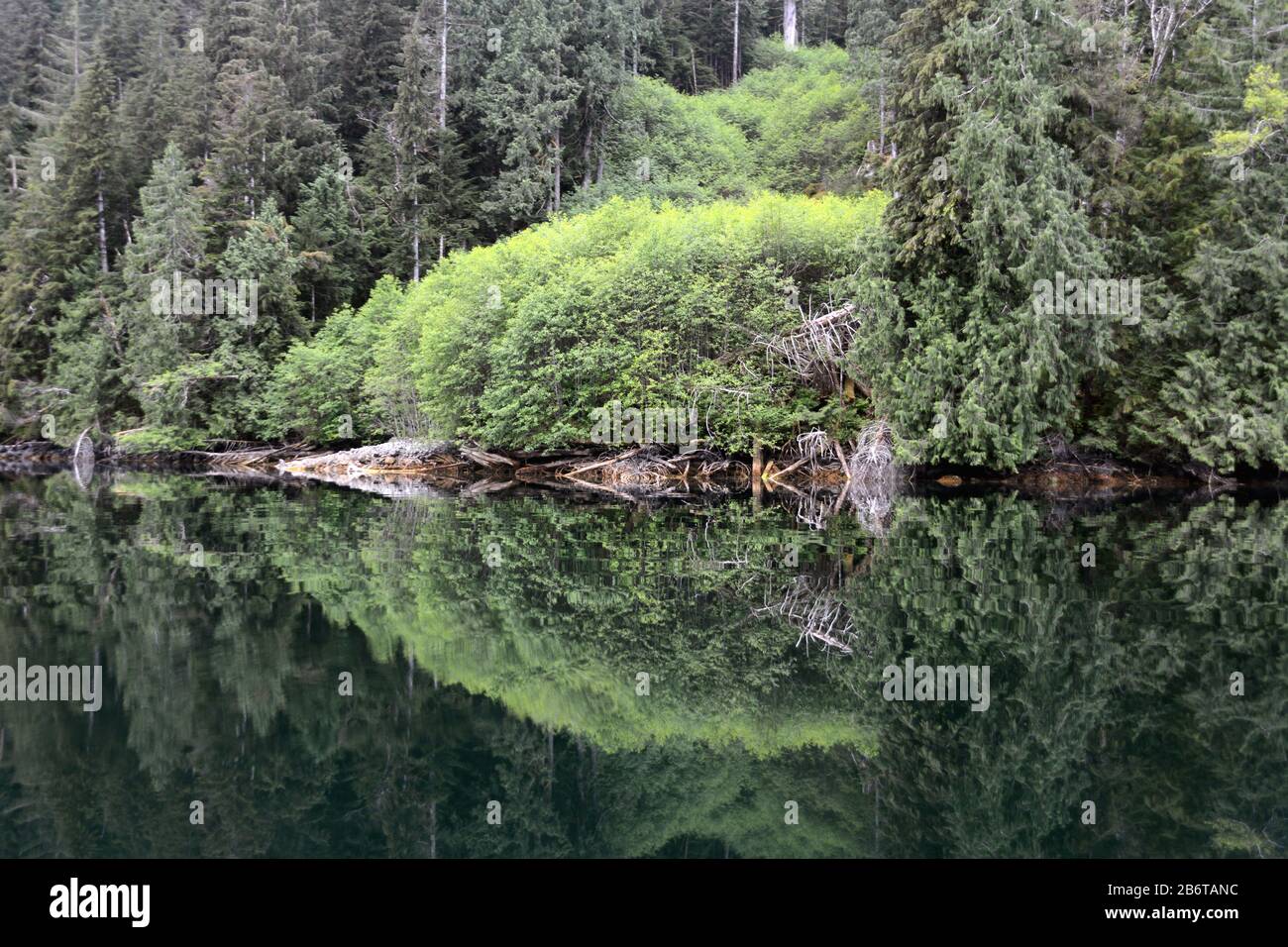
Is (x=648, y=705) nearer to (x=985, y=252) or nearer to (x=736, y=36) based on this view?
(x=985, y=252)

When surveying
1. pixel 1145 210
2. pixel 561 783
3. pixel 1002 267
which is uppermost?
pixel 1145 210

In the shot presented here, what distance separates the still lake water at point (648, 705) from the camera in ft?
16.3

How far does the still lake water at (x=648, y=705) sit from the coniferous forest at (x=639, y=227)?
11754 mm

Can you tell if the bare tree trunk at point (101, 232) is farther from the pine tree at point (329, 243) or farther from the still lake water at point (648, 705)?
the still lake water at point (648, 705)

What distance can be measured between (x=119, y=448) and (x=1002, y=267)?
105 ft

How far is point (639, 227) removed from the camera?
103 feet

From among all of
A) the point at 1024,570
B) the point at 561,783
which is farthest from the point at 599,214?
the point at 561,783

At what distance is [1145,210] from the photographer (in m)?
25.1

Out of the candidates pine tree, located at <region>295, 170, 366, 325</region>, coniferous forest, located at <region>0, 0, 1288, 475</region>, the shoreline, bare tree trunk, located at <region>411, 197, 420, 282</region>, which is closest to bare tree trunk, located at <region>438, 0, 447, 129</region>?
coniferous forest, located at <region>0, 0, 1288, 475</region>

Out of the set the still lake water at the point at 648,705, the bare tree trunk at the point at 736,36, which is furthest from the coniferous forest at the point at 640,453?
the bare tree trunk at the point at 736,36

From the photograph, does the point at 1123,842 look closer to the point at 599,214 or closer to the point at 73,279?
the point at 599,214

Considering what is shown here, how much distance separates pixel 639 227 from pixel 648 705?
86.6ft

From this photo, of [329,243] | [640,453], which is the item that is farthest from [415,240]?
[640,453]

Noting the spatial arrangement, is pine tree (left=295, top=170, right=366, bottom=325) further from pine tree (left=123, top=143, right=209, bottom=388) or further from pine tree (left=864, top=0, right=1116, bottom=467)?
pine tree (left=864, top=0, right=1116, bottom=467)
